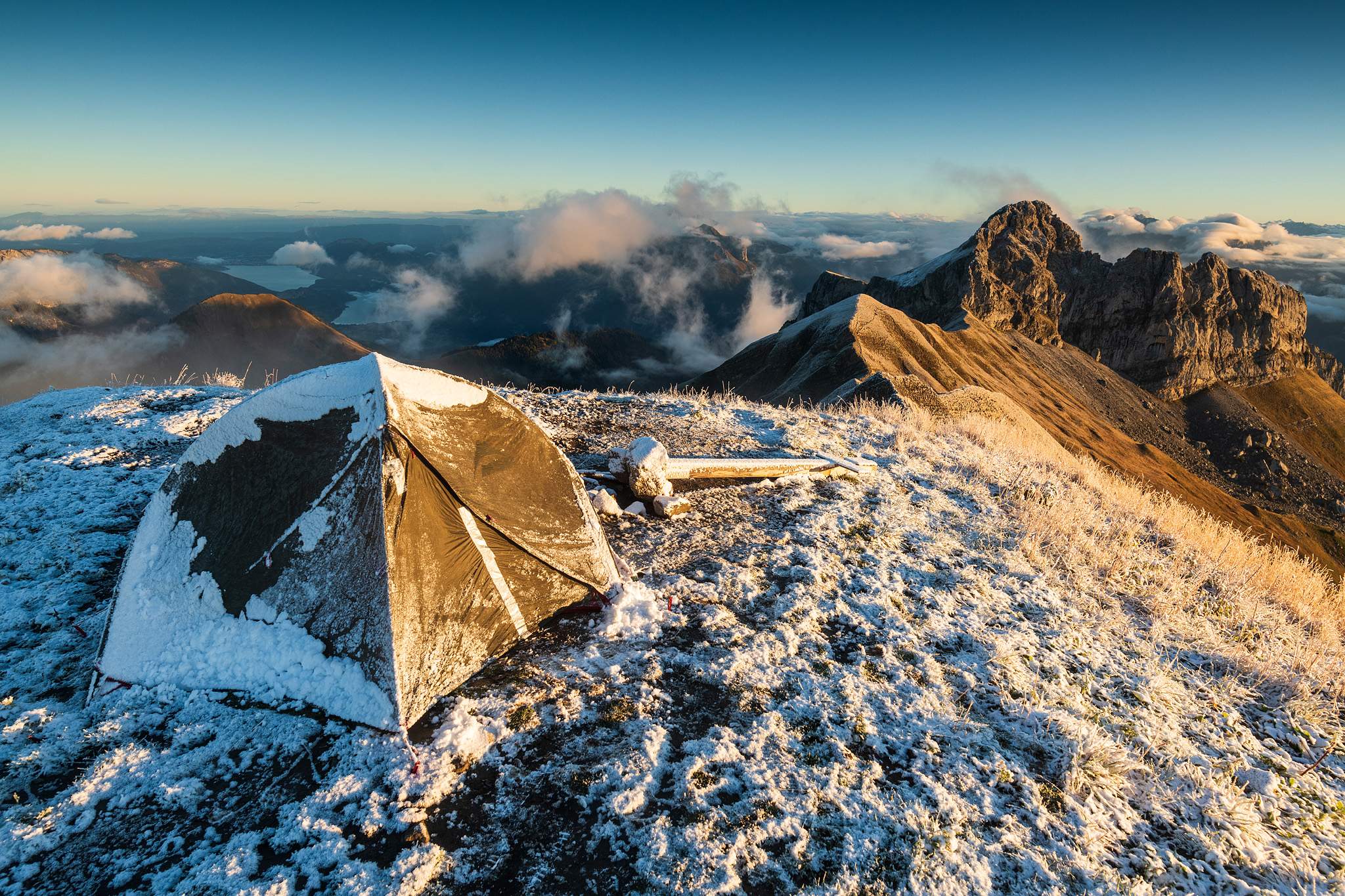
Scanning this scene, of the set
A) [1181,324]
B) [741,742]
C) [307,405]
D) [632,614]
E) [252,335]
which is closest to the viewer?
[741,742]

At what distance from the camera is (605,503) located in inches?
331

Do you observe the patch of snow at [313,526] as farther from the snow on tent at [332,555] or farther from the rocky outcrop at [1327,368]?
the rocky outcrop at [1327,368]

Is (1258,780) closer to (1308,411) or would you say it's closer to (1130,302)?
(1130,302)

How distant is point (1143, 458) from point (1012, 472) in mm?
63830

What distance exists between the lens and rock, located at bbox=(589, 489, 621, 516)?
8398mm

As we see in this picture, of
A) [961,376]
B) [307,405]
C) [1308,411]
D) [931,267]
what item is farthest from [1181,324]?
[307,405]

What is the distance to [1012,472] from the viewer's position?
12.1 m

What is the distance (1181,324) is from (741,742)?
146 meters

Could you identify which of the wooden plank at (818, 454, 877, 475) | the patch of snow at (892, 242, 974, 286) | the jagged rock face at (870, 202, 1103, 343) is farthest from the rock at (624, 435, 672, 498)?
the patch of snow at (892, 242, 974, 286)

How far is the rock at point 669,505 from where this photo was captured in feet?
28.2

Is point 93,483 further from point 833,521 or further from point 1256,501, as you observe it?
point 1256,501

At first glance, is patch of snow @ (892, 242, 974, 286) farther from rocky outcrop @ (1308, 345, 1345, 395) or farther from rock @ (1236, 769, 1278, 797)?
rock @ (1236, 769, 1278, 797)

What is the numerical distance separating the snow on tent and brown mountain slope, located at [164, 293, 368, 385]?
591ft

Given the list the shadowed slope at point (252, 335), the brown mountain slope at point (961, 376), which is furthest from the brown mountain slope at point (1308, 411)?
the shadowed slope at point (252, 335)
